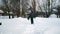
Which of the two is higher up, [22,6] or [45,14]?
[22,6]

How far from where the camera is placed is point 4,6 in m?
23.9

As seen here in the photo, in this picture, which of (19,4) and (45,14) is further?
(45,14)

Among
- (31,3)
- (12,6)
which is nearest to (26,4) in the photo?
(31,3)

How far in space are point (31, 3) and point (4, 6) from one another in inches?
175

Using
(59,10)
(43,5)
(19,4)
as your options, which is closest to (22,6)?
(19,4)

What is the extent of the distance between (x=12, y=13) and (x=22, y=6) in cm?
261

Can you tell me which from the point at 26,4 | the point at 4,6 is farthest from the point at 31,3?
the point at 4,6

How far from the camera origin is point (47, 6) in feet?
80.6

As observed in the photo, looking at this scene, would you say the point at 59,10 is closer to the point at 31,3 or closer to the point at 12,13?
the point at 31,3

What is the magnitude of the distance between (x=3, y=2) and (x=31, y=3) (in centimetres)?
450

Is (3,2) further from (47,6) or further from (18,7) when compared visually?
(47,6)

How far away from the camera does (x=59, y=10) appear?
23.7 meters

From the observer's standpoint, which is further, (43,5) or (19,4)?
(43,5)

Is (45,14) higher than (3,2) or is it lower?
lower
